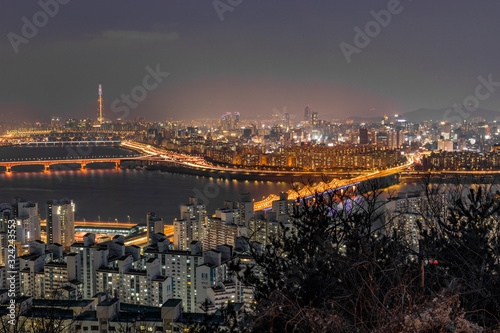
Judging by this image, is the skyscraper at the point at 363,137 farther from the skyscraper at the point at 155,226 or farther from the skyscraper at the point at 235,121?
the skyscraper at the point at 155,226

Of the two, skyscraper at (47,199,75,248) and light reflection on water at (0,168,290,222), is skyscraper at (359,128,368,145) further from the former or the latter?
skyscraper at (47,199,75,248)

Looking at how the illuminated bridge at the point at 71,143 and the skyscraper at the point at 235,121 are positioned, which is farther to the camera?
the skyscraper at the point at 235,121

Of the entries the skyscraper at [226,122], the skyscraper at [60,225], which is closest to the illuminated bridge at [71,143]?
the skyscraper at [226,122]

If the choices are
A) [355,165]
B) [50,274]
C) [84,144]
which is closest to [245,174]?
[355,165]

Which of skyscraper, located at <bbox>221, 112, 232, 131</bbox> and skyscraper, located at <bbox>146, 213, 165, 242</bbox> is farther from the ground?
skyscraper, located at <bbox>221, 112, 232, 131</bbox>

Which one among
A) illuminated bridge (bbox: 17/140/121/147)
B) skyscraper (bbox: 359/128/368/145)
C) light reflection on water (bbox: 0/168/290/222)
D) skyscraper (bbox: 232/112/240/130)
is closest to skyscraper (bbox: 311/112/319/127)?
Answer: skyscraper (bbox: 232/112/240/130)

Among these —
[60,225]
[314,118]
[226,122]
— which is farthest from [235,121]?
[60,225]

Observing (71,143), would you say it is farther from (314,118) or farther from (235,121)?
(314,118)

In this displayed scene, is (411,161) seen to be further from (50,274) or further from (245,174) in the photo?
(50,274)

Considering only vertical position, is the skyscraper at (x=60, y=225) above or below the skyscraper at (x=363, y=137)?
below
